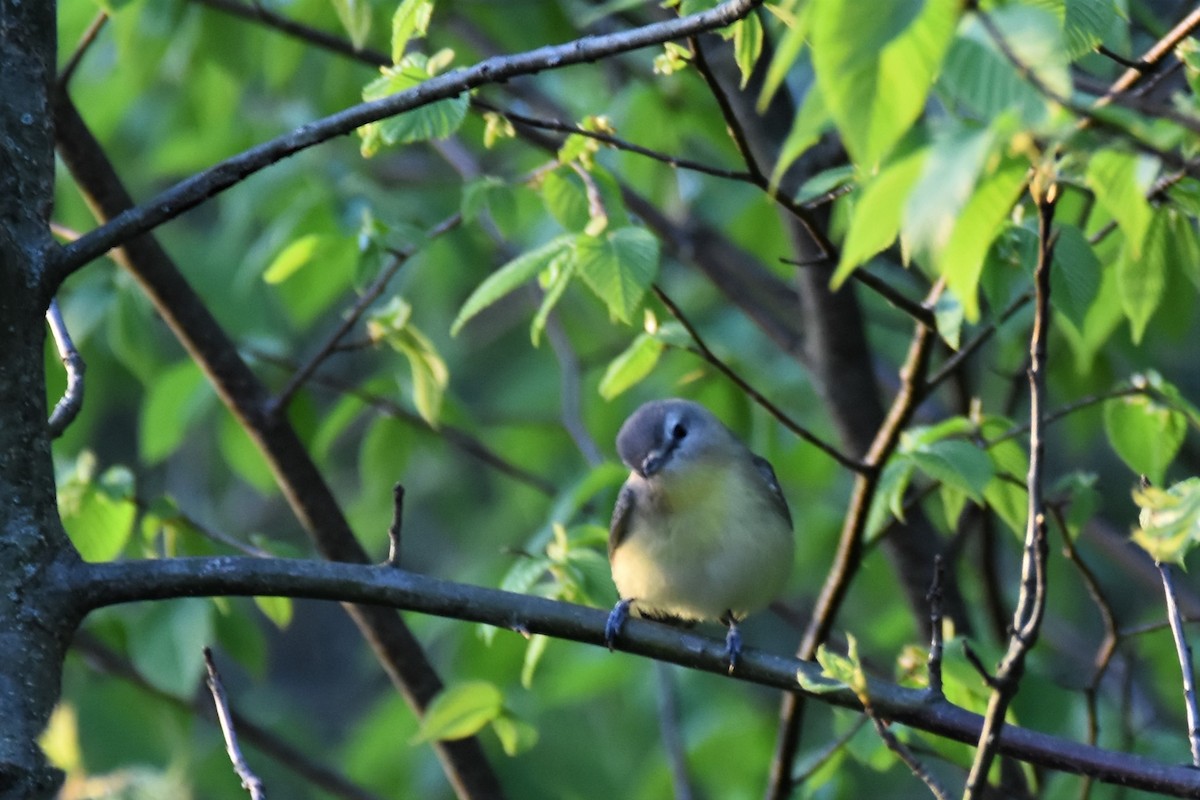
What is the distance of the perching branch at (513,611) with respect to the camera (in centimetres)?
203

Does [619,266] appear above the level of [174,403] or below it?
below

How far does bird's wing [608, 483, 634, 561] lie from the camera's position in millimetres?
3684

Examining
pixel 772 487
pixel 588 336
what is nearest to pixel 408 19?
pixel 772 487

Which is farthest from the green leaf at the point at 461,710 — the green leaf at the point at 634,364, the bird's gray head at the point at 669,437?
the bird's gray head at the point at 669,437

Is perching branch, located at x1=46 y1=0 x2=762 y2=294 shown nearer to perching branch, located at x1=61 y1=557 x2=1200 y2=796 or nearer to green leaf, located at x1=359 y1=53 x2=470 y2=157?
green leaf, located at x1=359 y1=53 x2=470 y2=157

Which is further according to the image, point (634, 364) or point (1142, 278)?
point (634, 364)

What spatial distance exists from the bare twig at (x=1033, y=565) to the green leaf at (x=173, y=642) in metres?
1.98

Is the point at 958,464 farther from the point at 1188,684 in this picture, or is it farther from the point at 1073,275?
the point at 1188,684

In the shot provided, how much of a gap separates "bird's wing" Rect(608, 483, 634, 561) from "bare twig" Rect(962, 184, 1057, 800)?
1804 millimetres

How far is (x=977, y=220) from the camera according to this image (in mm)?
1509

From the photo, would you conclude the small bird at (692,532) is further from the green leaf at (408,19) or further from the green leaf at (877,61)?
the green leaf at (877,61)

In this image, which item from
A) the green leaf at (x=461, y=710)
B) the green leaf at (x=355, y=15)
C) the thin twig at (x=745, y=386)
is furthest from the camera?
the green leaf at (x=461, y=710)

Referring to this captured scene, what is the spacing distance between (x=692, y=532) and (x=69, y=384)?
5.68 ft

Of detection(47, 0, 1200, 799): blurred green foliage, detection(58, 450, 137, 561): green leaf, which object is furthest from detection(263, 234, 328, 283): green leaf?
detection(58, 450, 137, 561): green leaf
